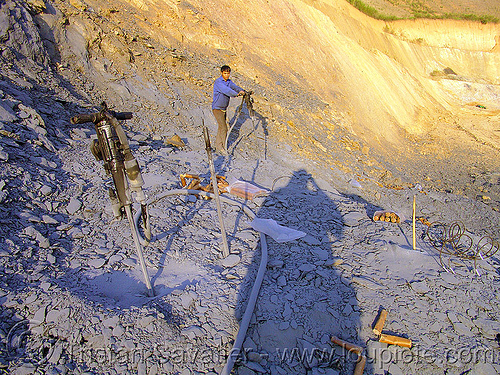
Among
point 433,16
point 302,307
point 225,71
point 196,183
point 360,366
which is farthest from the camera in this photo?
point 433,16

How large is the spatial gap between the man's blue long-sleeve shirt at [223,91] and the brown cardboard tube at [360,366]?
17.2ft

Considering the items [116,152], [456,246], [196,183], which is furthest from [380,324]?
[196,183]


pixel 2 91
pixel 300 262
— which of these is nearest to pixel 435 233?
pixel 300 262

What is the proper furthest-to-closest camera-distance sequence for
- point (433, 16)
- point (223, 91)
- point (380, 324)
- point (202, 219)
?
point (433, 16) → point (223, 91) → point (202, 219) → point (380, 324)

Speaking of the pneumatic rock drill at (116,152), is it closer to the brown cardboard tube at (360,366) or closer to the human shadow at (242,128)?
the brown cardboard tube at (360,366)

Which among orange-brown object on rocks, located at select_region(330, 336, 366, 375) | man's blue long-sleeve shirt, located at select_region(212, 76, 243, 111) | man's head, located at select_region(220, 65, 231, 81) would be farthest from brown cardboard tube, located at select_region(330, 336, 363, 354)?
man's head, located at select_region(220, 65, 231, 81)

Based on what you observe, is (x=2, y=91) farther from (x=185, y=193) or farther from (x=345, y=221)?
(x=345, y=221)

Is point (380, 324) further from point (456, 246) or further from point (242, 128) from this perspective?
point (242, 128)

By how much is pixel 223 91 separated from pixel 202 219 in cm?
319

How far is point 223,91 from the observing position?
6.36 metres

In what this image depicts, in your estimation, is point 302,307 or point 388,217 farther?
point 388,217

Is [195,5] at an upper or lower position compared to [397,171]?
upper

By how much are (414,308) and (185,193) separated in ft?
11.9

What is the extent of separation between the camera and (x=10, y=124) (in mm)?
4770
